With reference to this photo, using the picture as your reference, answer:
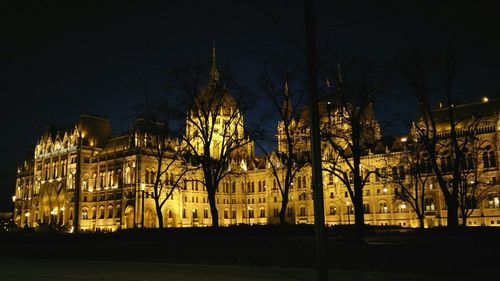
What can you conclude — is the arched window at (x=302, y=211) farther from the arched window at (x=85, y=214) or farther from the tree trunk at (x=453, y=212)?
the tree trunk at (x=453, y=212)

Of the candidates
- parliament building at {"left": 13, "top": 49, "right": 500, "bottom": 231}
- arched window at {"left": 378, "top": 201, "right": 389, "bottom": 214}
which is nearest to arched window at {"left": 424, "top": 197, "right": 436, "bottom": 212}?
parliament building at {"left": 13, "top": 49, "right": 500, "bottom": 231}

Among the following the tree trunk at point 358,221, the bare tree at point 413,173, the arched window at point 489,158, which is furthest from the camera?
the arched window at point 489,158

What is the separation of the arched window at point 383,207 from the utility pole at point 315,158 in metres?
89.2

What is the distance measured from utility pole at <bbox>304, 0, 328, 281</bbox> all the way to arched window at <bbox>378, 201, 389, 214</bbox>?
89.2 metres

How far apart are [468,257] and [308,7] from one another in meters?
13.9

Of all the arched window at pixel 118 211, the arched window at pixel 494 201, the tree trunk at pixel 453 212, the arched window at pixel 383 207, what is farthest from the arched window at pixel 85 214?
the tree trunk at pixel 453 212

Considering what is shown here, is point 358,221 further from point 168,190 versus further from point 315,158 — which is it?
point 168,190

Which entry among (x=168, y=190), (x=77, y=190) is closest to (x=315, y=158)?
(x=168, y=190)

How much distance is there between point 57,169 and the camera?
119625 millimetres

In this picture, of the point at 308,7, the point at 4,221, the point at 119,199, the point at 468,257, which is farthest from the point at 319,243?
the point at 4,221

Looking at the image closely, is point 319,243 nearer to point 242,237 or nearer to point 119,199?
point 242,237

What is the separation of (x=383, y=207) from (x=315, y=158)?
3547 inches

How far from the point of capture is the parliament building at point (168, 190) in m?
88.1

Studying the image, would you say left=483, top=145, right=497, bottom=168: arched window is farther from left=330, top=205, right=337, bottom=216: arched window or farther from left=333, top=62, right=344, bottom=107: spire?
left=333, top=62, right=344, bottom=107: spire
